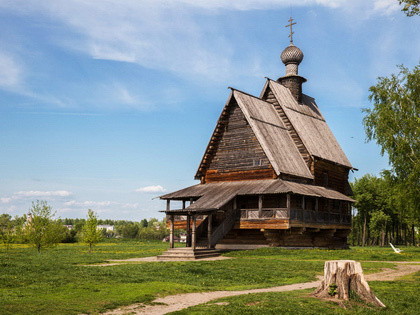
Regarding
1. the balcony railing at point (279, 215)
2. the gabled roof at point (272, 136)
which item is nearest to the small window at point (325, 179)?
the gabled roof at point (272, 136)

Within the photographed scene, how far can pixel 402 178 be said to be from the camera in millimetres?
37469

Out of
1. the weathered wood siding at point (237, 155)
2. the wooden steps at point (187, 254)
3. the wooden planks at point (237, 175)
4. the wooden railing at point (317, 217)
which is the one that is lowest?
the wooden steps at point (187, 254)

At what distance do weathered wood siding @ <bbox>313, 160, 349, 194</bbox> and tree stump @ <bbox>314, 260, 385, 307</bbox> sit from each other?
27565 millimetres

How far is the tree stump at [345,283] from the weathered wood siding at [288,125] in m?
27.4

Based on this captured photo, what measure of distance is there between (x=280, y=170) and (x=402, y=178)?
35.4ft

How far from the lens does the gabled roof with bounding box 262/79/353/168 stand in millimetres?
41125

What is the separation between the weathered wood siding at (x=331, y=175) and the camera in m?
40.5

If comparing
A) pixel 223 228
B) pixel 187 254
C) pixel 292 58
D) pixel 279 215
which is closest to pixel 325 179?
pixel 279 215

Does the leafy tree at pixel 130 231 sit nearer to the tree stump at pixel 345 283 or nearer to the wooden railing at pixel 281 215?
the wooden railing at pixel 281 215

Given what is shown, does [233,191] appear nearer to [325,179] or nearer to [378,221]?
[325,179]

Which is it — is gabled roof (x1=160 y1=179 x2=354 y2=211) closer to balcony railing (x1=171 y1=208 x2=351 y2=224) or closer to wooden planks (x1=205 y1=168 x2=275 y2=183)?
wooden planks (x1=205 y1=168 x2=275 y2=183)

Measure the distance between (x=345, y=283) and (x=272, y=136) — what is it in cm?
2607

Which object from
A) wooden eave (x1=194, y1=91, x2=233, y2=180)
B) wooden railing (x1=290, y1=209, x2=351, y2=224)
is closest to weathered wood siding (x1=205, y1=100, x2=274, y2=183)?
wooden eave (x1=194, y1=91, x2=233, y2=180)

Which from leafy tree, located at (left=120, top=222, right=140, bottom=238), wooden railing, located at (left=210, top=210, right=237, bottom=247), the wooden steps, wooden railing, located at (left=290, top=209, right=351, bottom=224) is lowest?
leafy tree, located at (left=120, top=222, right=140, bottom=238)
